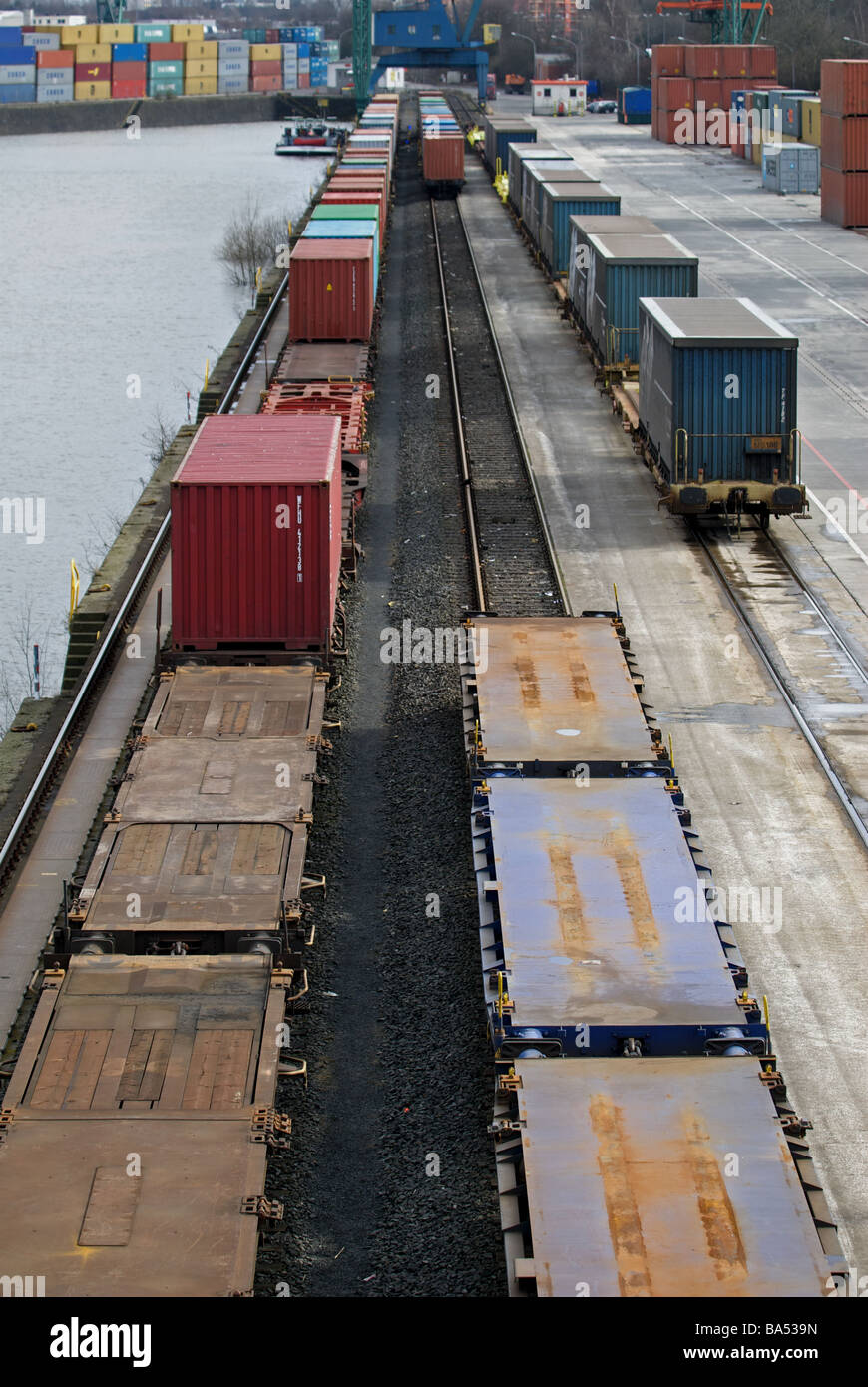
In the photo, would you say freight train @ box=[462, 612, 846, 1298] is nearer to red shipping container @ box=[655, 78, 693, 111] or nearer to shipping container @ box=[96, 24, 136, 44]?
red shipping container @ box=[655, 78, 693, 111]

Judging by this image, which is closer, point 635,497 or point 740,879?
point 740,879

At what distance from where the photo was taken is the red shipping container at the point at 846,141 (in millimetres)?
70500

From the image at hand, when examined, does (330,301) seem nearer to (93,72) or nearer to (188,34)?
(93,72)

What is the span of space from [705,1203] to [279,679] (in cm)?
1081

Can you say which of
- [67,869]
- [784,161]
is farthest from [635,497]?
[784,161]

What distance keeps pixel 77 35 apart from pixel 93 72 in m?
9.04

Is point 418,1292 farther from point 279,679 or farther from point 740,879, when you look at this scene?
point 279,679

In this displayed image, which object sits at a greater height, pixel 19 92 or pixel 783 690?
pixel 19 92

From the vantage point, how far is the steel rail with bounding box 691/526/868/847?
20453mm

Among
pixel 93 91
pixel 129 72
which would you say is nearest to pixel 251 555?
pixel 93 91

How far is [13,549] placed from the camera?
134ft

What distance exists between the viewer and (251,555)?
2205 centimetres

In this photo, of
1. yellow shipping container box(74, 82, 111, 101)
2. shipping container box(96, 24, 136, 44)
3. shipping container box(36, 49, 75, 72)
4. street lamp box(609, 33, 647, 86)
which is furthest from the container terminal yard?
shipping container box(96, 24, 136, 44)

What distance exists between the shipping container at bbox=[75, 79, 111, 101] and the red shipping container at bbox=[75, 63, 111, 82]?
29.4 inches
